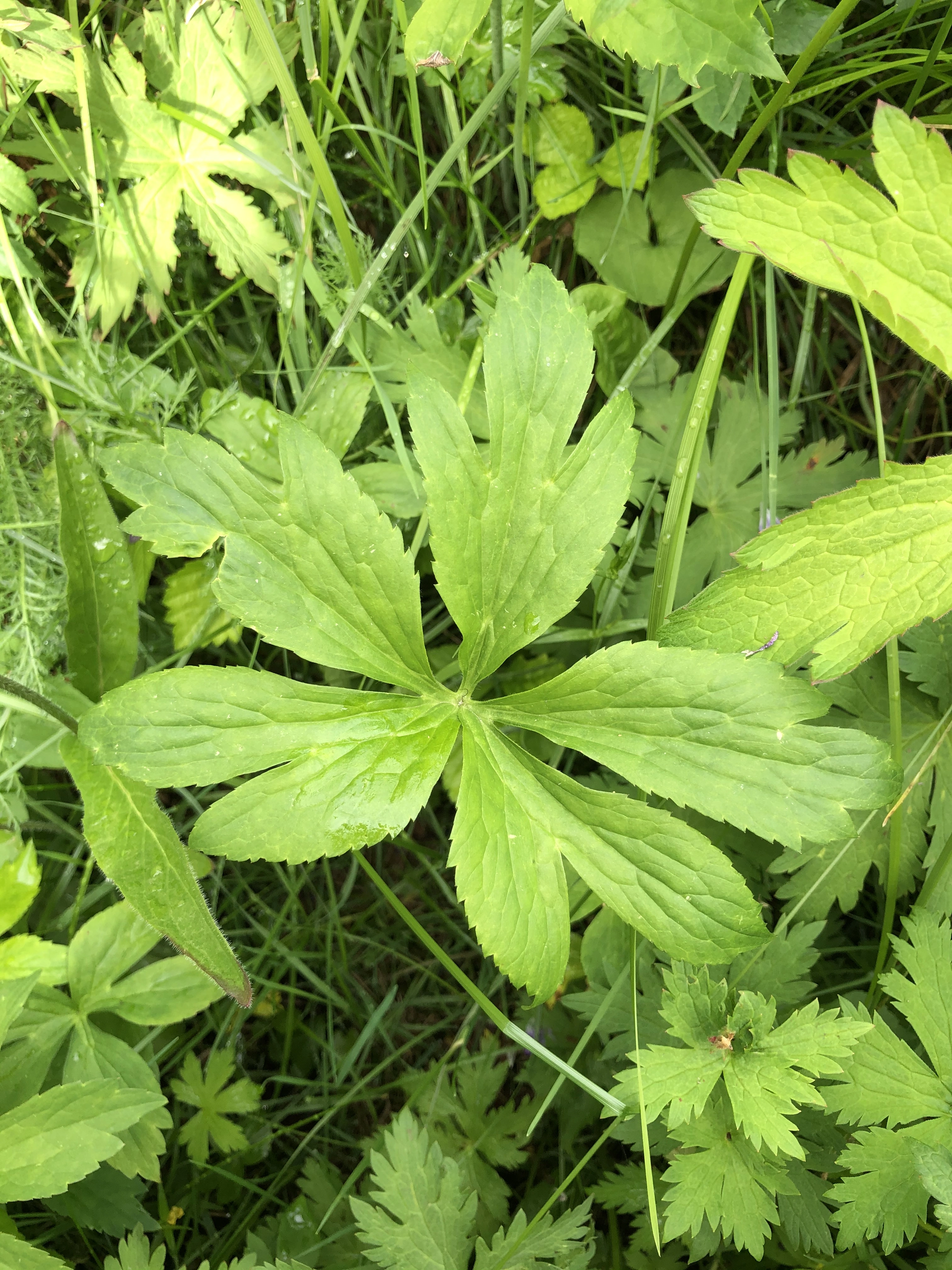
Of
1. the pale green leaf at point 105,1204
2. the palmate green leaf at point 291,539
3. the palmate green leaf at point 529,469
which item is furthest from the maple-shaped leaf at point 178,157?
the pale green leaf at point 105,1204

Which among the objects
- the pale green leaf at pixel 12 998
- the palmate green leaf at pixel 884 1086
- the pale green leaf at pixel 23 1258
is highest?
the palmate green leaf at pixel 884 1086

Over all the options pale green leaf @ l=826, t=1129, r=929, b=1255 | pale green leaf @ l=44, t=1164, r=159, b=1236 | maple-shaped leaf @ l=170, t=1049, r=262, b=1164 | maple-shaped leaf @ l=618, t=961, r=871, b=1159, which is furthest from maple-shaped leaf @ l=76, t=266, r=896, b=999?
pale green leaf @ l=44, t=1164, r=159, b=1236

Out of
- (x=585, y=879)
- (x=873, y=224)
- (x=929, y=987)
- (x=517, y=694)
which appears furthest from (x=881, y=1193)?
(x=873, y=224)

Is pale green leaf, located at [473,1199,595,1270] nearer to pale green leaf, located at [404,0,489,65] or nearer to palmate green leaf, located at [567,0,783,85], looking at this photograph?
palmate green leaf, located at [567,0,783,85]

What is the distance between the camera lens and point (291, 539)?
1.65 metres

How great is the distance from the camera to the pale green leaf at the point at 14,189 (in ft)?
6.64

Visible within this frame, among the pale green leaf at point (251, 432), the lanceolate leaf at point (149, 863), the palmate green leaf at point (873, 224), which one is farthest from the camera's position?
the pale green leaf at point (251, 432)

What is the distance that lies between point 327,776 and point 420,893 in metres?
1.05

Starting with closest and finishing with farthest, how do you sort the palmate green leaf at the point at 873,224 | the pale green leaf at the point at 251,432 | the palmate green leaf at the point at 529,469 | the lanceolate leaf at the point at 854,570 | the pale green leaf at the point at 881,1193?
the palmate green leaf at the point at 873,224 < the lanceolate leaf at the point at 854,570 < the palmate green leaf at the point at 529,469 < the pale green leaf at the point at 881,1193 < the pale green leaf at the point at 251,432

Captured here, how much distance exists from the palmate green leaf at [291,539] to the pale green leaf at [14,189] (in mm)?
836

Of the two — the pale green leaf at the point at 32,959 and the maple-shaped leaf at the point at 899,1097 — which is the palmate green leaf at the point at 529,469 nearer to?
the maple-shaped leaf at the point at 899,1097

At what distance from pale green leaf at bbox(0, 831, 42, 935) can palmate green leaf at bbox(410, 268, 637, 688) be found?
4.17ft

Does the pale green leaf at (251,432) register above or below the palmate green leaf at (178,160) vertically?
below

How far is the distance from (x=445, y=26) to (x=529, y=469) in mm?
832
